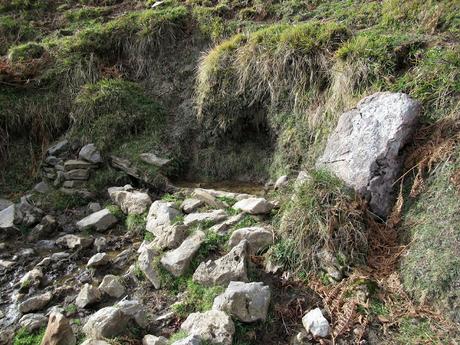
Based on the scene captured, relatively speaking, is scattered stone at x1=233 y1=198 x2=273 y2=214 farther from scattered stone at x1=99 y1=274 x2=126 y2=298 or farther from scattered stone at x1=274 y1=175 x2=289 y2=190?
scattered stone at x1=99 y1=274 x2=126 y2=298

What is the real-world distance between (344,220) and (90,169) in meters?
4.25

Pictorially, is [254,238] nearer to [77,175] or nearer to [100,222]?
[100,222]

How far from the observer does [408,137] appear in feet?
15.3

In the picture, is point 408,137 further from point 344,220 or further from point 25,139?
point 25,139

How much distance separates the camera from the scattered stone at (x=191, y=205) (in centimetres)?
550

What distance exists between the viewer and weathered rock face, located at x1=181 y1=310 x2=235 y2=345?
3475 mm

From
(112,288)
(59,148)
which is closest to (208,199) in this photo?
(112,288)

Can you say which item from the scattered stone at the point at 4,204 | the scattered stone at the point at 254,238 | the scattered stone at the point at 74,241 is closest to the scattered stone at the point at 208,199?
the scattered stone at the point at 254,238

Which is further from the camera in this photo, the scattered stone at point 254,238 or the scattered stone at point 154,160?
the scattered stone at point 154,160

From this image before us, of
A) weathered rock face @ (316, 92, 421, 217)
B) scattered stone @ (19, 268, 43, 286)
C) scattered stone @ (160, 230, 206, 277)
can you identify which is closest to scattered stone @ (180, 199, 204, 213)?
scattered stone @ (160, 230, 206, 277)

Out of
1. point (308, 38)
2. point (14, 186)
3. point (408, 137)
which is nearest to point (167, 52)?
point (308, 38)

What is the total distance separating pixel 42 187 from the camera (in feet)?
22.4

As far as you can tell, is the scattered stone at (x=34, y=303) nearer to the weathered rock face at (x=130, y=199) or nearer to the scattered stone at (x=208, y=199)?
the weathered rock face at (x=130, y=199)

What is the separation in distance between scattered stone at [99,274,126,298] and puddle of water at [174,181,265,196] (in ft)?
7.56
